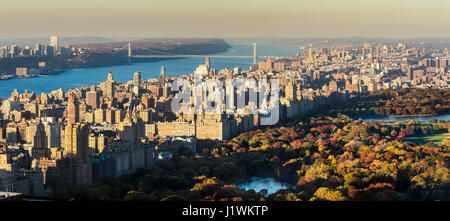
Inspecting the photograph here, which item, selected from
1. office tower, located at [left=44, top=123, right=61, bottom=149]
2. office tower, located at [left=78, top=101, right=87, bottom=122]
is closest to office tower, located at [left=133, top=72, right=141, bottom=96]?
office tower, located at [left=78, top=101, right=87, bottom=122]

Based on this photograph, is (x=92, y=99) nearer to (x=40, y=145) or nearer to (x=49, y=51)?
(x=40, y=145)

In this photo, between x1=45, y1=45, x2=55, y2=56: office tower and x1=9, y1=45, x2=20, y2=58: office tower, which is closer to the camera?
x1=45, y1=45, x2=55, y2=56: office tower

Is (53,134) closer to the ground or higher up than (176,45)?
closer to the ground

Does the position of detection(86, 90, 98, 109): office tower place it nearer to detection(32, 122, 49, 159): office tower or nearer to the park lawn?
detection(32, 122, 49, 159): office tower

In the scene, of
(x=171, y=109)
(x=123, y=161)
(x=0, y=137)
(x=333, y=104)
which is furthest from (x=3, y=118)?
(x=333, y=104)

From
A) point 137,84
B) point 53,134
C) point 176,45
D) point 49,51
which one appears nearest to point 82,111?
point 53,134

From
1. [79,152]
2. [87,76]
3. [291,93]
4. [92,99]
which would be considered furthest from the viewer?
[87,76]

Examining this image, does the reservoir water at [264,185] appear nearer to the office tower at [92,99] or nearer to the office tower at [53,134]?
the office tower at [53,134]

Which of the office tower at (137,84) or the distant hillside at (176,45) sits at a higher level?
the distant hillside at (176,45)

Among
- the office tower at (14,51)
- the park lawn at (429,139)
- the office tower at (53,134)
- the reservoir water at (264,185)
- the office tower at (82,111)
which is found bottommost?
the park lawn at (429,139)

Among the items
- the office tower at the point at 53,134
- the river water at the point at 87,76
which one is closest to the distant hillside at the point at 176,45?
the river water at the point at 87,76
